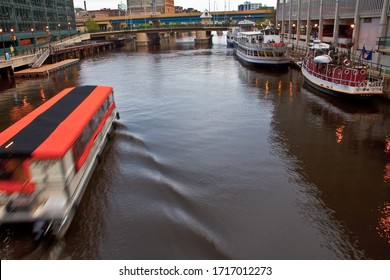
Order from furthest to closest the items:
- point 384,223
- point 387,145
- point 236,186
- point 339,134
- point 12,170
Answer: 1. point 339,134
2. point 387,145
3. point 236,186
4. point 384,223
5. point 12,170

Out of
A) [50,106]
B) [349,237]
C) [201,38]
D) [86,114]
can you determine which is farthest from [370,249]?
[201,38]

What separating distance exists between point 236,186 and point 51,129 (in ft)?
31.2

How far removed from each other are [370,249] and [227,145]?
39.8ft

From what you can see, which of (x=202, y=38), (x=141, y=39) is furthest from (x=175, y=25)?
(x=141, y=39)

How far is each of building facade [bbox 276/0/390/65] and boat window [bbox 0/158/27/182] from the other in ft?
124

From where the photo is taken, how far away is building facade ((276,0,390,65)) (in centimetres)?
4112

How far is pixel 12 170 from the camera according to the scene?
1355 centimetres

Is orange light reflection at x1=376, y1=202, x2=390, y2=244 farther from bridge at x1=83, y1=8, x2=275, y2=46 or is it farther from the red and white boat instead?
bridge at x1=83, y1=8, x2=275, y2=46

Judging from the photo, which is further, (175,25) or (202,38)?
(202,38)

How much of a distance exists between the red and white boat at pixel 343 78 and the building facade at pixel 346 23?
5219 mm

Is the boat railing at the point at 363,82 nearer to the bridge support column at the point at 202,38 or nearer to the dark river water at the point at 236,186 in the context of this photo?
the dark river water at the point at 236,186

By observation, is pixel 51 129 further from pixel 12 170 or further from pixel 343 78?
pixel 343 78

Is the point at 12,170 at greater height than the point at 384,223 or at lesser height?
greater

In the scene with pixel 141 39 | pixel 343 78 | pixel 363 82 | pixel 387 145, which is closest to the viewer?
pixel 387 145
